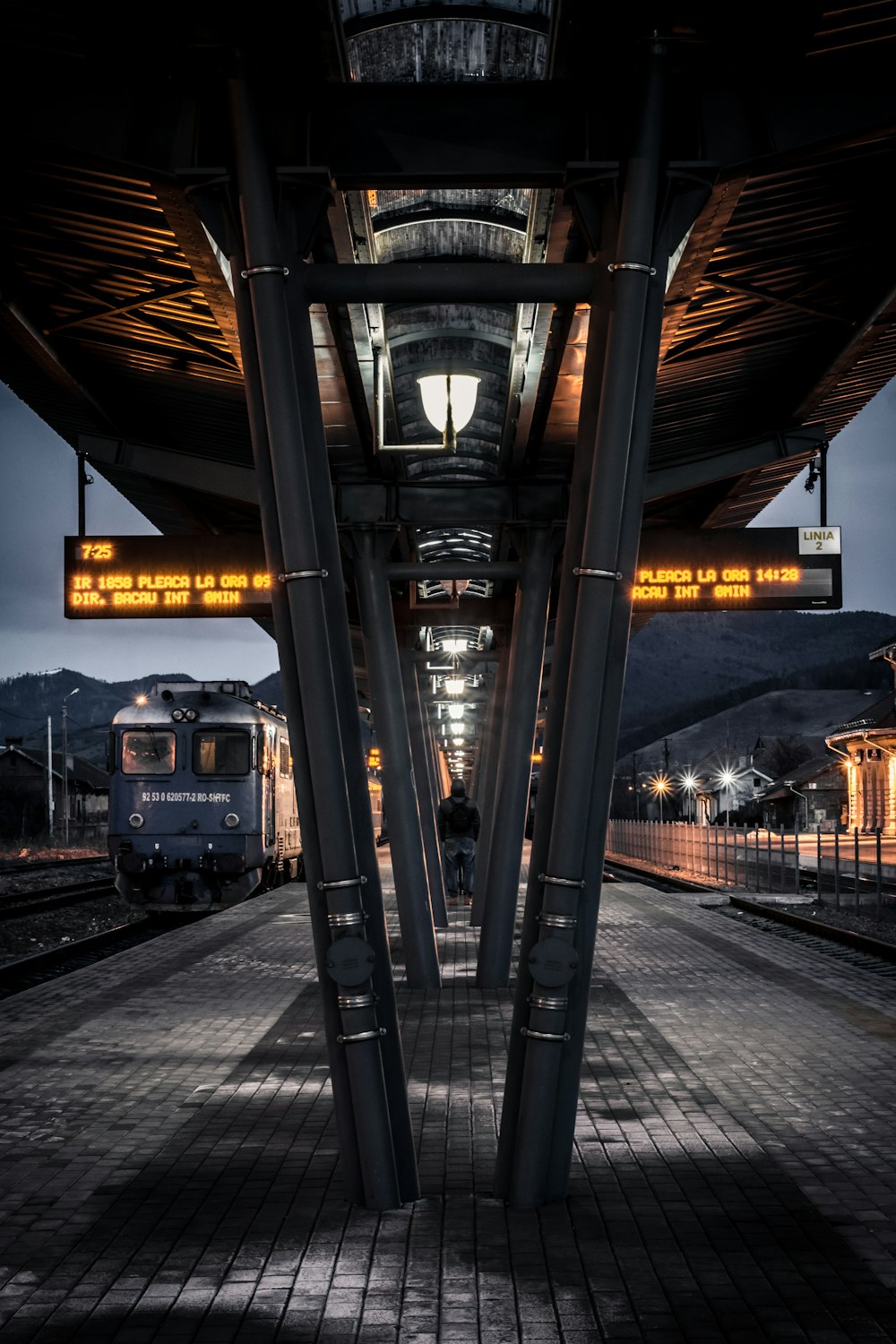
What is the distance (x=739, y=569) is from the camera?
10.9m

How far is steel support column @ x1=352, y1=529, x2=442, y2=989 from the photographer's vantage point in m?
11.9

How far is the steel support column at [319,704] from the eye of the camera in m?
5.71

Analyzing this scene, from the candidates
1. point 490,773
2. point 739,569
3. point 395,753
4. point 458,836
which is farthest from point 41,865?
point 739,569

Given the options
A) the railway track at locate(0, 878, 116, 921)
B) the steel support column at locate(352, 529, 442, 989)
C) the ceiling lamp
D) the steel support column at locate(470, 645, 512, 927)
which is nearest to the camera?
the ceiling lamp

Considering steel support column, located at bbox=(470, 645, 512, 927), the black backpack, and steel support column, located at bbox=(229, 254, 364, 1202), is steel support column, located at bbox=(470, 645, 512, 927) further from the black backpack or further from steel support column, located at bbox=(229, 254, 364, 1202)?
steel support column, located at bbox=(229, 254, 364, 1202)

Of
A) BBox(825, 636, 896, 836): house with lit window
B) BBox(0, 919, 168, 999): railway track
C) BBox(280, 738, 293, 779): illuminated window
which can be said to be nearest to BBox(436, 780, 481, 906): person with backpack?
BBox(0, 919, 168, 999): railway track

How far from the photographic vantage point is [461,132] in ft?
19.2

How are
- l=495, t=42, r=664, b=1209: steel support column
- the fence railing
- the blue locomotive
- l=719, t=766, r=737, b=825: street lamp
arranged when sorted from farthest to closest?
l=719, t=766, r=737, b=825: street lamp < the fence railing < the blue locomotive < l=495, t=42, r=664, b=1209: steel support column

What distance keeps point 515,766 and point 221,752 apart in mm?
10160

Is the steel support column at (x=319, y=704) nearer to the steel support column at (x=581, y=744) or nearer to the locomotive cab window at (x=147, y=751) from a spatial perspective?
the steel support column at (x=581, y=744)

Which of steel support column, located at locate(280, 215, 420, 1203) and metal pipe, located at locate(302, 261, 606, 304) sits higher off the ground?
metal pipe, located at locate(302, 261, 606, 304)

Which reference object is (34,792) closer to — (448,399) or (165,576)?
(165,576)

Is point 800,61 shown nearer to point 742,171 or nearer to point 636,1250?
point 742,171

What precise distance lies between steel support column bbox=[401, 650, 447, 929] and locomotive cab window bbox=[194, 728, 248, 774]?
3662 millimetres
